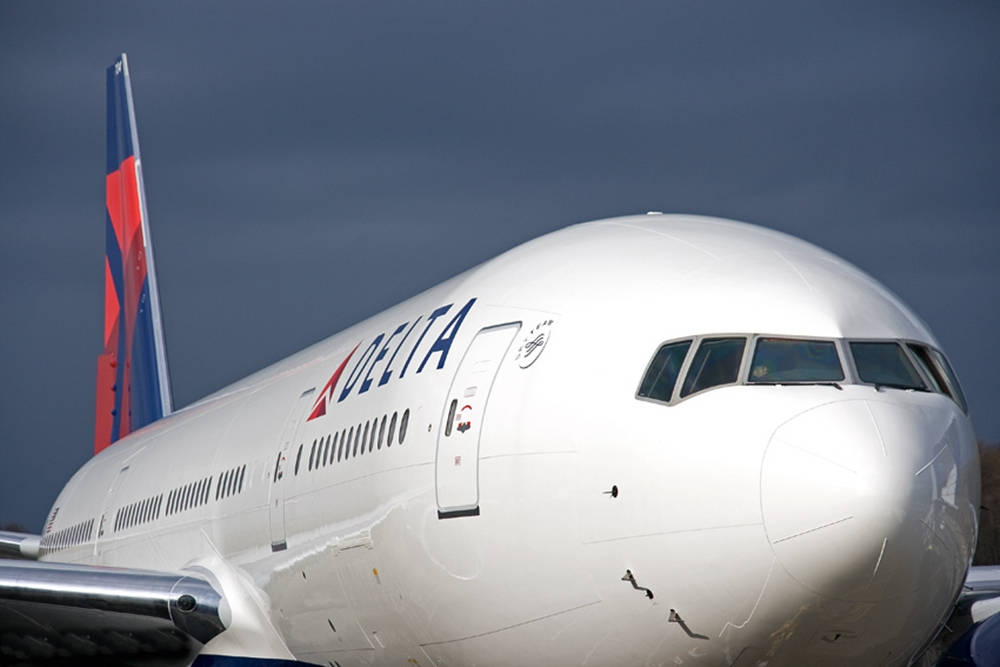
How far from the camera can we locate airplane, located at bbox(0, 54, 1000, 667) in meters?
6.25

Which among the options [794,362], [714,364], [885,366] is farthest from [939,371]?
[714,364]

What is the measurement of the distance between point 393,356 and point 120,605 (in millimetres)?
4218

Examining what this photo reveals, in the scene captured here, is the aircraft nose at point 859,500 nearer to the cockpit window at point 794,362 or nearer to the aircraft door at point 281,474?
the cockpit window at point 794,362

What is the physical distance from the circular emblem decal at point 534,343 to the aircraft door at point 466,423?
194 millimetres

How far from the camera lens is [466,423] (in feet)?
26.2

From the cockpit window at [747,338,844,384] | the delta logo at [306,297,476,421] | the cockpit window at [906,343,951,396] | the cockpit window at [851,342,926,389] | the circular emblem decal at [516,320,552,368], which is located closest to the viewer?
the cockpit window at [747,338,844,384]

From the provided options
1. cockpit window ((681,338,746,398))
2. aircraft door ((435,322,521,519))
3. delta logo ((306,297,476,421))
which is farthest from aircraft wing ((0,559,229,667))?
cockpit window ((681,338,746,398))

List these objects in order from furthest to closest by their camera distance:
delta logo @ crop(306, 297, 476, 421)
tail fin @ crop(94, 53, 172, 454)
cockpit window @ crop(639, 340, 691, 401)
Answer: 1. tail fin @ crop(94, 53, 172, 454)
2. delta logo @ crop(306, 297, 476, 421)
3. cockpit window @ crop(639, 340, 691, 401)

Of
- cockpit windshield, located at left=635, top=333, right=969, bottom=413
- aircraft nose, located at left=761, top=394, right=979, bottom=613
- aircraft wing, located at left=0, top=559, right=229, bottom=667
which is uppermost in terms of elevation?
cockpit windshield, located at left=635, top=333, right=969, bottom=413

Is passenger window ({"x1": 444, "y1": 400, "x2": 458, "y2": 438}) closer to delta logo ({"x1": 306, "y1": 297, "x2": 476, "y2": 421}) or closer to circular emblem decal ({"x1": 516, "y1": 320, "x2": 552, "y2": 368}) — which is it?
delta logo ({"x1": 306, "y1": 297, "x2": 476, "y2": 421})

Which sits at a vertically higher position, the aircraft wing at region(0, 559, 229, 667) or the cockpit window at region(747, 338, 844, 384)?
the cockpit window at region(747, 338, 844, 384)

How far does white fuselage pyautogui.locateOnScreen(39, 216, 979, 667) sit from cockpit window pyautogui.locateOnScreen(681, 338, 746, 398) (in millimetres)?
80

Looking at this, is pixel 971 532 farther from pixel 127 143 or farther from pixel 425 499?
pixel 127 143

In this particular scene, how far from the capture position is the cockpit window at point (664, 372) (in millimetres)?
6812
